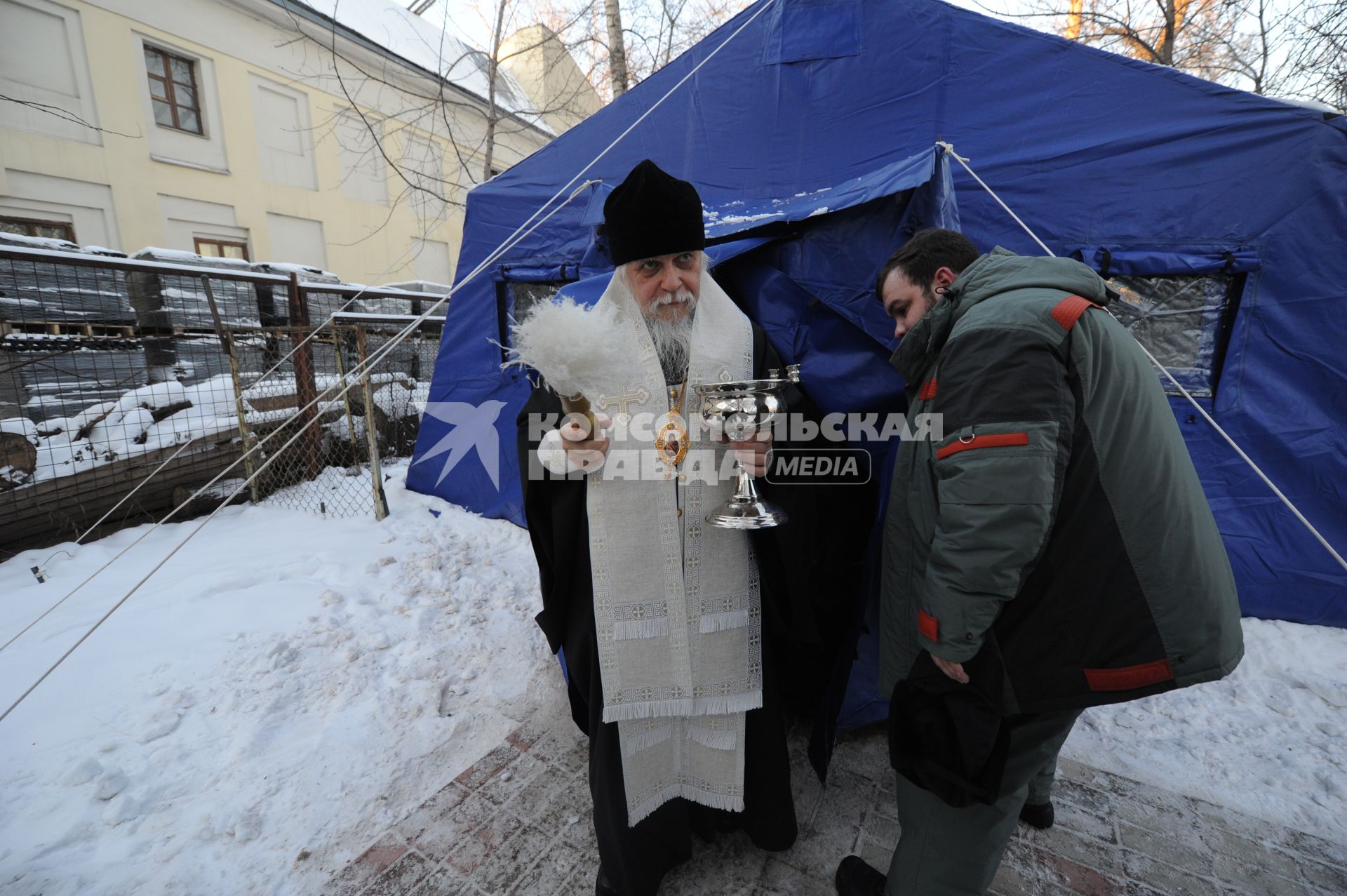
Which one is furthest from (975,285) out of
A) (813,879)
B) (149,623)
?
(149,623)

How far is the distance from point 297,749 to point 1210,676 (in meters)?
3.28

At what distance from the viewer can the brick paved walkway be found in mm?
1979

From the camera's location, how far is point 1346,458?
11.3ft

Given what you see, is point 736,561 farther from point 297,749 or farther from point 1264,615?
point 1264,615

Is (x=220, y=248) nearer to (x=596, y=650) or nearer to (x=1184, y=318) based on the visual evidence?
(x=596, y=650)

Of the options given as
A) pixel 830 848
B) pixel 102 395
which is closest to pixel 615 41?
pixel 102 395

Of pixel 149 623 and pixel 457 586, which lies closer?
pixel 149 623

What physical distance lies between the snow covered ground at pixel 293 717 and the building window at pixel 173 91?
12160 millimetres

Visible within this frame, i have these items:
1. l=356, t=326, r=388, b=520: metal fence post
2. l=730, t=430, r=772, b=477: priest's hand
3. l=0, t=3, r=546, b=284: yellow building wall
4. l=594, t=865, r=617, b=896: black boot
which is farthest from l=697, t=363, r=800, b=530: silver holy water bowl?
l=0, t=3, r=546, b=284: yellow building wall

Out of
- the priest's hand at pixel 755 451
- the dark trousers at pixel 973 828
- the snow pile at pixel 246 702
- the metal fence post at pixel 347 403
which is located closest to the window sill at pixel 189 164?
the metal fence post at pixel 347 403

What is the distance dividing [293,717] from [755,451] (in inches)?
102

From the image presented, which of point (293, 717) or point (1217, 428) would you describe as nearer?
point (1217, 428)

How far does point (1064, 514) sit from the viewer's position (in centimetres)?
140

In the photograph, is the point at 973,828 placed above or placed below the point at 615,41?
below
